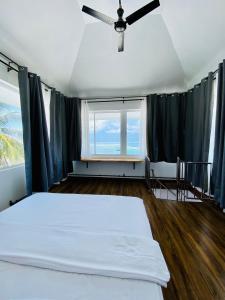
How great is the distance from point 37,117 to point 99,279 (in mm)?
2720

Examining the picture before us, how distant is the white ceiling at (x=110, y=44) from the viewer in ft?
7.34

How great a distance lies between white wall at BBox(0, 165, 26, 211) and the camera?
237 cm

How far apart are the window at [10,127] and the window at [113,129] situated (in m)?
1.96

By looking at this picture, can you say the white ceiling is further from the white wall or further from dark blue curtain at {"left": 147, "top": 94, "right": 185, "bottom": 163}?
the white wall

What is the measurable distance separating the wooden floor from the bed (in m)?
0.58

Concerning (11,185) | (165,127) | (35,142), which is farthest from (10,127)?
(165,127)

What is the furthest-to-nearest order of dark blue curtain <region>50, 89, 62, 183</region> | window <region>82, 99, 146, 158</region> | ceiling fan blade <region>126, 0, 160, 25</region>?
window <region>82, 99, 146, 158</region> < dark blue curtain <region>50, 89, 62, 183</region> < ceiling fan blade <region>126, 0, 160, 25</region>

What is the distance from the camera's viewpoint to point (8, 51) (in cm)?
238

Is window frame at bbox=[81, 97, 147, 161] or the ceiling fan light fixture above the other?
the ceiling fan light fixture

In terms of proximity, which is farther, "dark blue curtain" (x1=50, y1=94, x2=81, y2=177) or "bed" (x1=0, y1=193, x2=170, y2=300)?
"dark blue curtain" (x1=50, y1=94, x2=81, y2=177)

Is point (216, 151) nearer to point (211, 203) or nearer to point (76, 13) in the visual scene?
point (211, 203)

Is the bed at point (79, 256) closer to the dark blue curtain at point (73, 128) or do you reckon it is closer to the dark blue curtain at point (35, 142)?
the dark blue curtain at point (35, 142)

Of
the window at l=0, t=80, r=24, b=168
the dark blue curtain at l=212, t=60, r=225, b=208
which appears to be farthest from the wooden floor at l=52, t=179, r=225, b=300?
the window at l=0, t=80, r=24, b=168

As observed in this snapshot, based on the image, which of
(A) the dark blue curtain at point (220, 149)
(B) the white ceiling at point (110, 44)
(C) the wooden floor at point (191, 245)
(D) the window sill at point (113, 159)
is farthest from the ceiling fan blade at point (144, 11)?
(D) the window sill at point (113, 159)
